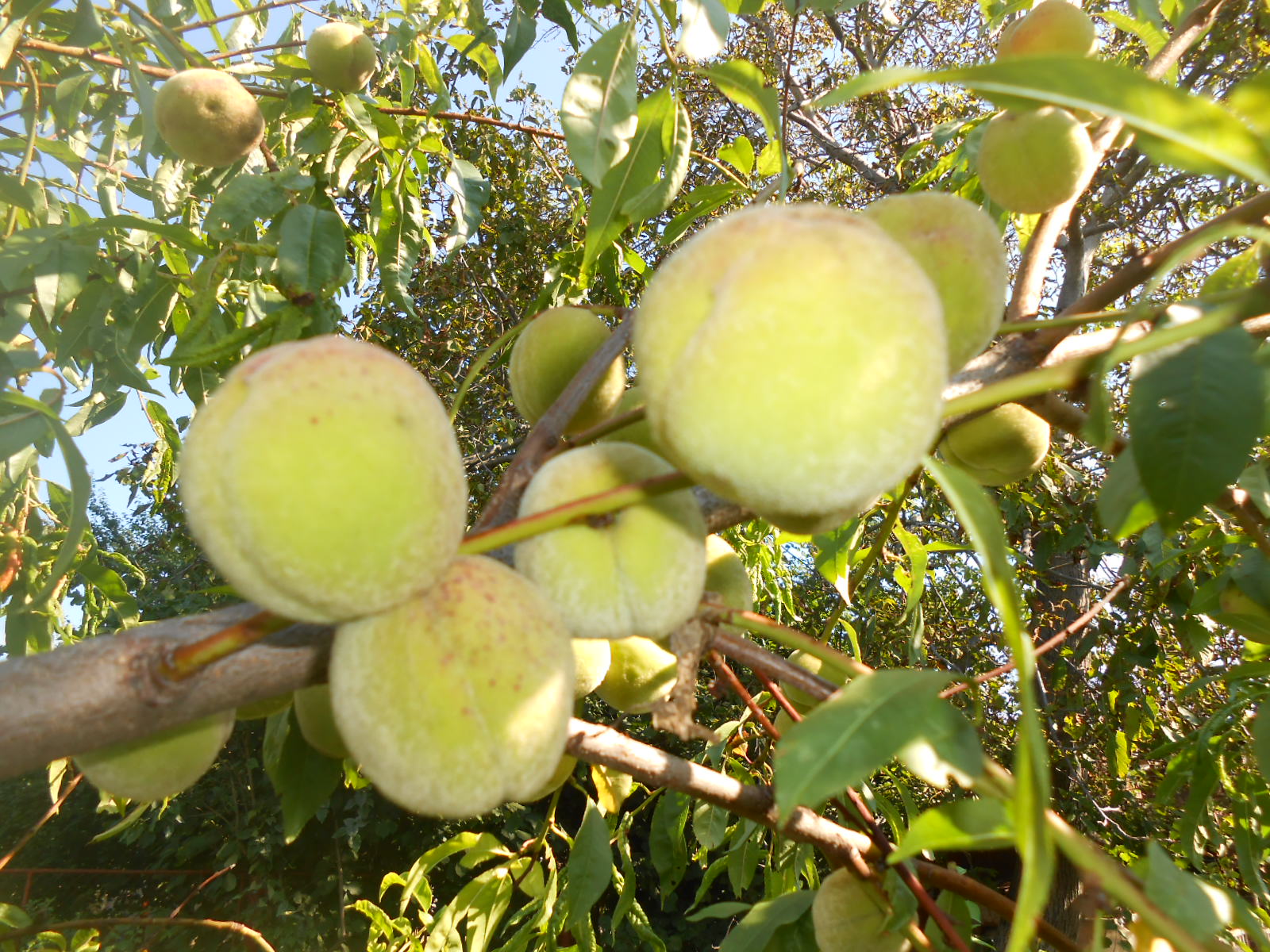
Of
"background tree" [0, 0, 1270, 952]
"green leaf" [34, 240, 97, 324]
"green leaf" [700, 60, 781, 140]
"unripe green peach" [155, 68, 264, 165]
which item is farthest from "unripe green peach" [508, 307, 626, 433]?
"unripe green peach" [155, 68, 264, 165]

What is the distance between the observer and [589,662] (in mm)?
1208

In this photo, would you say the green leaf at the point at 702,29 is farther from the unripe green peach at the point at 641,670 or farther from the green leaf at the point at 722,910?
the green leaf at the point at 722,910

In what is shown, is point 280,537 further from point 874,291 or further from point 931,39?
point 931,39

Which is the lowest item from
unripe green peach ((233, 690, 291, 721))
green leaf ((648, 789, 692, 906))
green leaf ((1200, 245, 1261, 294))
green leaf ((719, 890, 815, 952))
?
green leaf ((648, 789, 692, 906))

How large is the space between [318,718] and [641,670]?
0.49 meters

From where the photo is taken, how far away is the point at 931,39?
25.4 ft

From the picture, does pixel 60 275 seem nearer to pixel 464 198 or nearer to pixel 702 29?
pixel 464 198

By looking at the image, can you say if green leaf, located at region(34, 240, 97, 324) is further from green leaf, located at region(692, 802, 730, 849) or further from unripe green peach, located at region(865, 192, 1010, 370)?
green leaf, located at region(692, 802, 730, 849)

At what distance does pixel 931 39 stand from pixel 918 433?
8600 mm

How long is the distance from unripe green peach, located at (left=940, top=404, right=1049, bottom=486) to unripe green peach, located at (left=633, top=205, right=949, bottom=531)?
1.08 meters

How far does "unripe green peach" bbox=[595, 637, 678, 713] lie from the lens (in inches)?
52.7

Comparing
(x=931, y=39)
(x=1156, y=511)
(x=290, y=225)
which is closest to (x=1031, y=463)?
(x=1156, y=511)

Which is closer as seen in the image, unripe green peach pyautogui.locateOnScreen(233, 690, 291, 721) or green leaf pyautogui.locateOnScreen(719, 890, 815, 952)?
unripe green peach pyautogui.locateOnScreen(233, 690, 291, 721)

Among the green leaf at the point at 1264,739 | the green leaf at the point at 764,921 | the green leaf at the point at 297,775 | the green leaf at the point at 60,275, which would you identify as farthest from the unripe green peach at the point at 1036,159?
the green leaf at the point at 60,275
